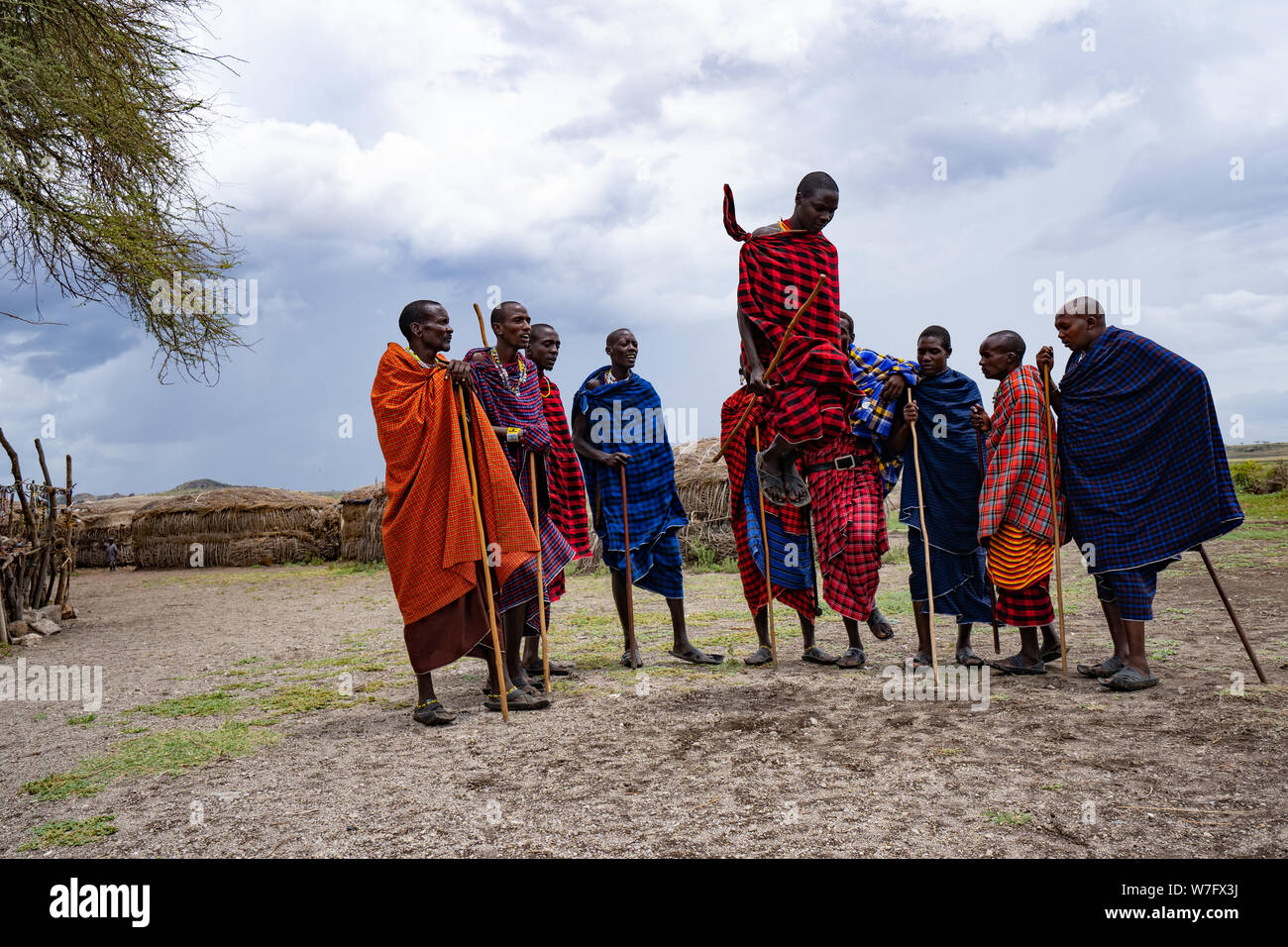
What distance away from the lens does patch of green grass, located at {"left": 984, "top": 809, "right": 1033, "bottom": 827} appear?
317 centimetres

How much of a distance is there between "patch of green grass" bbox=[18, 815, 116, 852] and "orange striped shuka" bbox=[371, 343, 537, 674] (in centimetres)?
169

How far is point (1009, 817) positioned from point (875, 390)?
3.46 m

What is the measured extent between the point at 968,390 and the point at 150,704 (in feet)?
20.9

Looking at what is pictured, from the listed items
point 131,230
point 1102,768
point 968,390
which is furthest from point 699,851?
point 131,230

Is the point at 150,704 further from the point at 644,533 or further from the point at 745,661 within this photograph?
the point at 745,661

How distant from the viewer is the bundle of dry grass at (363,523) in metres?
19.1

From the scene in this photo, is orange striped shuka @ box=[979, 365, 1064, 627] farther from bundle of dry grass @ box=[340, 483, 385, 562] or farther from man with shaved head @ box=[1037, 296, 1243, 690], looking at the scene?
bundle of dry grass @ box=[340, 483, 385, 562]

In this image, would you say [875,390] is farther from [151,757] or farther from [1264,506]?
[1264,506]

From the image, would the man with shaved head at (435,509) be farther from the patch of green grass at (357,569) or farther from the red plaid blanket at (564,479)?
the patch of green grass at (357,569)

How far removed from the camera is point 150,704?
622cm

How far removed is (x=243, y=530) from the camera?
21188 millimetres

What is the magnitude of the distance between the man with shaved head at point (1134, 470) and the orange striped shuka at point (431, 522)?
11.8 ft

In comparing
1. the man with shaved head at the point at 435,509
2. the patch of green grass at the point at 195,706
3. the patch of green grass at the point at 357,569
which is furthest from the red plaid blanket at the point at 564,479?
the patch of green grass at the point at 357,569

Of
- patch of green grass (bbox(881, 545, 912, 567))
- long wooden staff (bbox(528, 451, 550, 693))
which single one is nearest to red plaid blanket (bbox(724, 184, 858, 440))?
long wooden staff (bbox(528, 451, 550, 693))
